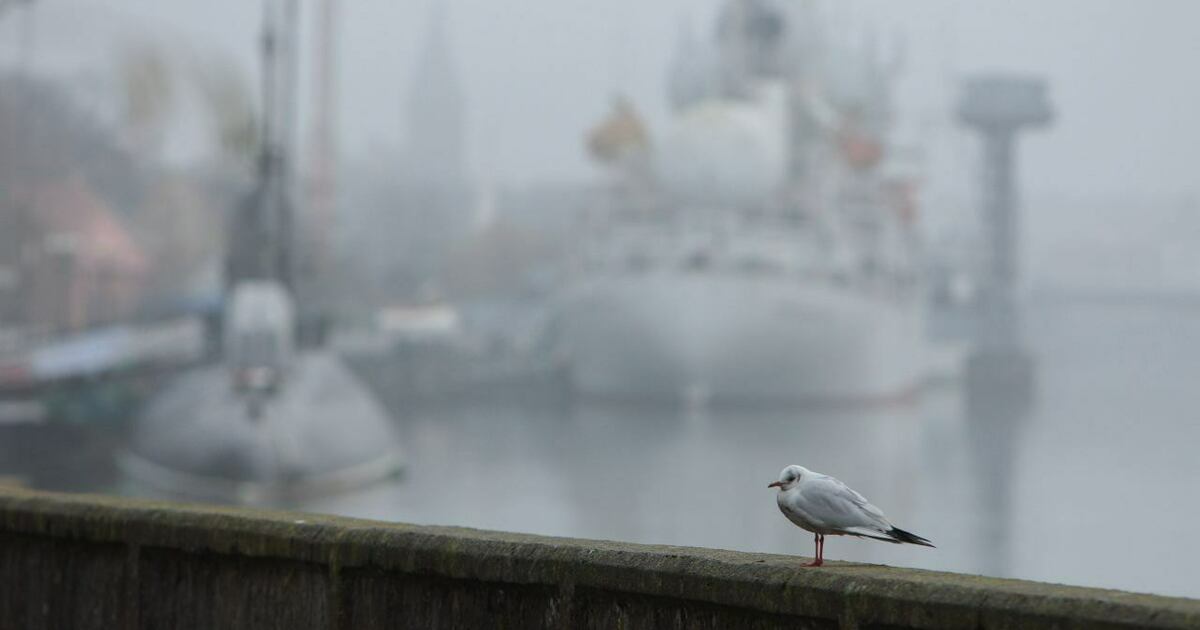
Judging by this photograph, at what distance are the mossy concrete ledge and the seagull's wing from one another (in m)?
0.09

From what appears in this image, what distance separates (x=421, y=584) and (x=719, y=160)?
37741mm

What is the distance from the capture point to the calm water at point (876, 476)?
22.5 m

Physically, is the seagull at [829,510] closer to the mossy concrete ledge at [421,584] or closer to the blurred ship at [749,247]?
the mossy concrete ledge at [421,584]

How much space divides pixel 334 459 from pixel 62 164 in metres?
19.7

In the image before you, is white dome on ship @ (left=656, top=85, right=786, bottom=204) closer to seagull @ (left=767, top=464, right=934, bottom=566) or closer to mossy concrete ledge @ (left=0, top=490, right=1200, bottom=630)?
mossy concrete ledge @ (left=0, top=490, right=1200, bottom=630)

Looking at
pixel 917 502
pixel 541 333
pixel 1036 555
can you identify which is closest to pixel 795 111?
pixel 541 333

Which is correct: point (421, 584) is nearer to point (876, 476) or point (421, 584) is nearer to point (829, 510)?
point (829, 510)

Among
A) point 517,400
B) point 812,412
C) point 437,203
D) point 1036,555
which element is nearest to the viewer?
point 1036,555

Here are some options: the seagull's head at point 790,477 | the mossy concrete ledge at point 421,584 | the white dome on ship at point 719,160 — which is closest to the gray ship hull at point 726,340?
the white dome on ship at point 719,160

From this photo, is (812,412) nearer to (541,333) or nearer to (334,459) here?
(541,333)

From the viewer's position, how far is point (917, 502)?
25.8 meters

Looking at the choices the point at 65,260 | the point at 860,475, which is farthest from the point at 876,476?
the point at 65,260

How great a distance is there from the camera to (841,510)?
3240 millimetres

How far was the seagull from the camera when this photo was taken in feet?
10.6
